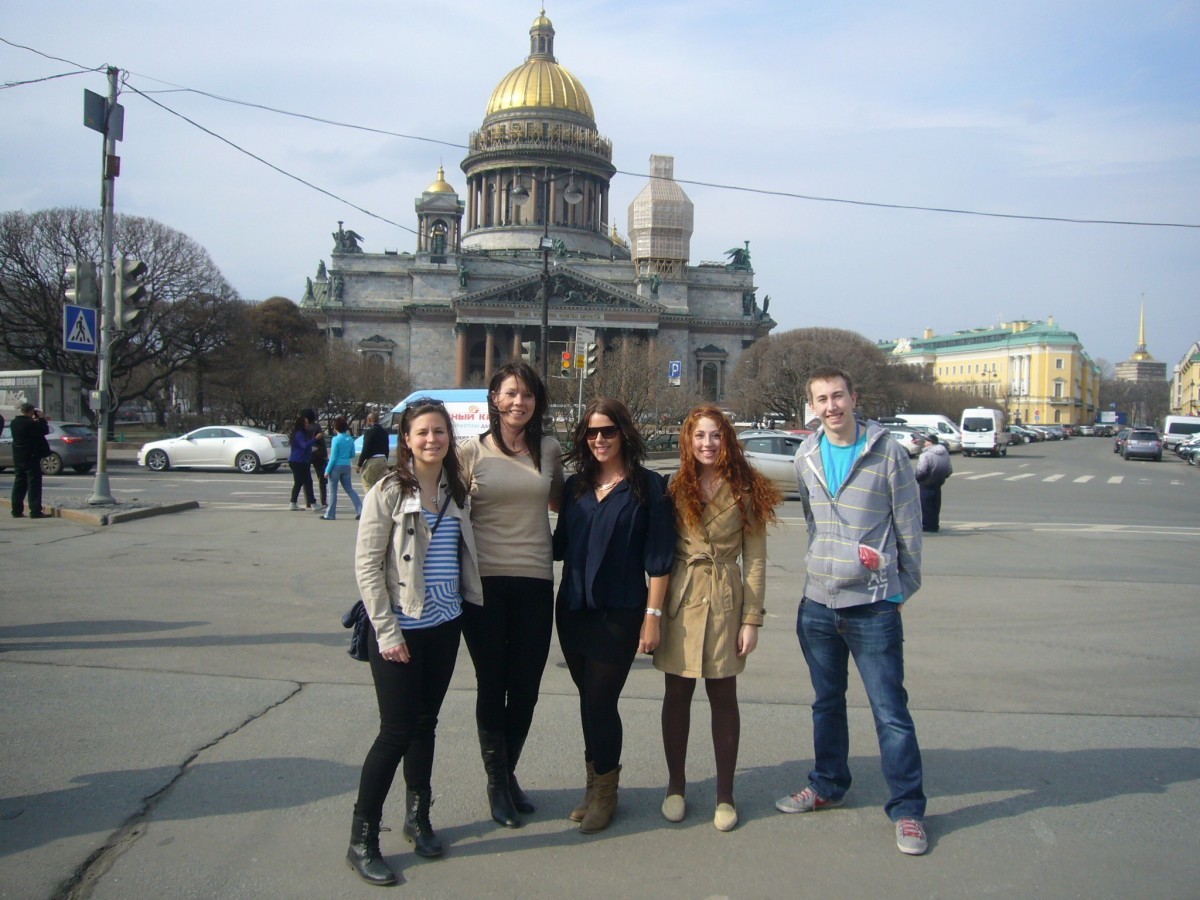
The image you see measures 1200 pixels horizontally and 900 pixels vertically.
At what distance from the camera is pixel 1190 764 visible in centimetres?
473

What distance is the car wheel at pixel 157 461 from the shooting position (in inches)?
1017

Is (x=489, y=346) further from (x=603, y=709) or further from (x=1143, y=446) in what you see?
(x=603, y=709)

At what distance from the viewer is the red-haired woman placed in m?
3.92

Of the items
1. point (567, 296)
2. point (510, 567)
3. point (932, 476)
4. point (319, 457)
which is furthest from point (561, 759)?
point (567, 296)

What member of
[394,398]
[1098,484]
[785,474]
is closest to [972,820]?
[785,474]

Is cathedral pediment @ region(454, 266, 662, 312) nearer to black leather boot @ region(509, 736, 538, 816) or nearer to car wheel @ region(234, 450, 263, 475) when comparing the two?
car wheel @ region(234, 450, 263, 475)

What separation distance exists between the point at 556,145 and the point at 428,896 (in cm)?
7691

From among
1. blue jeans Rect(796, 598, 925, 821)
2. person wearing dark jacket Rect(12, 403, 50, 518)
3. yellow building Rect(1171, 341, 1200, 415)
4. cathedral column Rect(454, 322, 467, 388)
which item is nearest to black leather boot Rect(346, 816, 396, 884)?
blue jeans Rect(796, 598, 925, 821)

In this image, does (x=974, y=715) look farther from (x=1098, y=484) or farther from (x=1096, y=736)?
(x=1098, y=484)

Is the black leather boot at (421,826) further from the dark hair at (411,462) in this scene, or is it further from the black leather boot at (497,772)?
the dark hair at (411,462)

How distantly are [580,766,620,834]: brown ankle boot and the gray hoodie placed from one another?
1173 mm

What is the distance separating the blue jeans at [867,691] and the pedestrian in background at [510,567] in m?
1.20

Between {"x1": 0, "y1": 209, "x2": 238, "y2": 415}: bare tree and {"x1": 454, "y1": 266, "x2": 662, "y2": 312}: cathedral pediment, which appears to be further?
{"x1": 454, "y1": 266, "x2": 662, "y2": 312}: cathedral pediment

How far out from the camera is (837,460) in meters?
4.18
